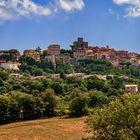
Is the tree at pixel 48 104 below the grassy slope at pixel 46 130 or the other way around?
the other way around

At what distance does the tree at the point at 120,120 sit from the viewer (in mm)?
34406

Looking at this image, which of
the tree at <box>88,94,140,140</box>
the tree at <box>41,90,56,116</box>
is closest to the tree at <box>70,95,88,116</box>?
the tree at <box>41,90,56,116</box>

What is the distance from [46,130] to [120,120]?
3386 cm

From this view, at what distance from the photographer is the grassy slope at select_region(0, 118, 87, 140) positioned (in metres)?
61.9

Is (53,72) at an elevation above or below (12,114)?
above

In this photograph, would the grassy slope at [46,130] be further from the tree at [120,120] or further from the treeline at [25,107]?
the tree at [120,120]

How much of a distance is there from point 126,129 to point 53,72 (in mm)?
165211

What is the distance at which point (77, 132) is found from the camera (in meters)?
65.2

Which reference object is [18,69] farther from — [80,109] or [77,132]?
[77,132]

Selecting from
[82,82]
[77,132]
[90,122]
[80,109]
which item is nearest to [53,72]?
[82,82]

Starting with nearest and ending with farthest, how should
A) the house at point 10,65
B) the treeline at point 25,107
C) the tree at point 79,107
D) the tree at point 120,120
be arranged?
1. the tree at point 120,120
2. the treeline at point 25,107
3. the tree at point 79,107
4. the house at point 10,65

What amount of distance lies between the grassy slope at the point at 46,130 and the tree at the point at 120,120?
79.7ft

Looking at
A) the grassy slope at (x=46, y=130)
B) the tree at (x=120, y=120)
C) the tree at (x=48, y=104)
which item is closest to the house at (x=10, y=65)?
the tree at (x=48, y=104)

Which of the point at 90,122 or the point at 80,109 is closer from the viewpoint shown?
the point at 90,122
